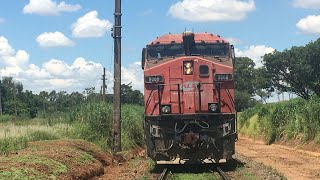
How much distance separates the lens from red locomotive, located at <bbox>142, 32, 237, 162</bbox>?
13.8 meters

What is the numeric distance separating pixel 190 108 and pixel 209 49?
8.35 ft

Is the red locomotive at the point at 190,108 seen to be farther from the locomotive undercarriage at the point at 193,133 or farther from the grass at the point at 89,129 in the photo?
the grass at the point at 89,129

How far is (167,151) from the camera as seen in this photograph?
13938 millimetres

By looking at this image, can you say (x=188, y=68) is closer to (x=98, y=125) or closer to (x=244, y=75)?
(x=98, y=125)

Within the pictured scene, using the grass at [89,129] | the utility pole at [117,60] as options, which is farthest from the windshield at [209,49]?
the grass at [89,129]

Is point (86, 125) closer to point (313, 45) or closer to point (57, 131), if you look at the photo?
point (57, 131)

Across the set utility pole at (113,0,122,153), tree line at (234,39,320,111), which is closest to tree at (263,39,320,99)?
tree line at (234,39,320,111)

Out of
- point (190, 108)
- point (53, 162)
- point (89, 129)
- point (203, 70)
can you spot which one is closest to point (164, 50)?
point (203, 70)

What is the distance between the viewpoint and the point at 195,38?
15.7 metres

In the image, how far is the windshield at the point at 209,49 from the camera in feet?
50.7

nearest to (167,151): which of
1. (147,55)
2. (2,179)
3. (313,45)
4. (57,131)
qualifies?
(147,55)

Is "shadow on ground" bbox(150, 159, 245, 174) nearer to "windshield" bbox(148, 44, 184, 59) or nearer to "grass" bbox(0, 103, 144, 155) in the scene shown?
"windshield" bbox(148, 44, 184, 59)

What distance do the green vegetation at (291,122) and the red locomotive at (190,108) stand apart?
10.1 m

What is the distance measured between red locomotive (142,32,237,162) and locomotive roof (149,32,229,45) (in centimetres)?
81
